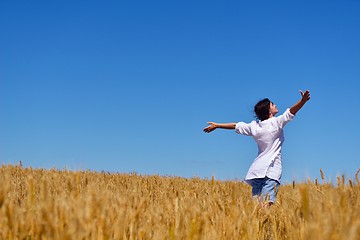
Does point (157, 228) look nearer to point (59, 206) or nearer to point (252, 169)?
point (59, 206)

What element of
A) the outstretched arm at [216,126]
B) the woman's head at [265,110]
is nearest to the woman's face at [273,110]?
the woman's head at [265,110]

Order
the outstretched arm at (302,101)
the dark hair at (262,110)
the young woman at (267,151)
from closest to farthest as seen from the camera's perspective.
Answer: the outstretched arm at (302,101)
the young woman at (267,151)
the dark hair at (262,110)

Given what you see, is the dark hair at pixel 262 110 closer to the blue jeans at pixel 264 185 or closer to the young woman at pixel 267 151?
the young woman at pixel 267 151

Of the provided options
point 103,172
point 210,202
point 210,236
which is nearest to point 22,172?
point 103,172

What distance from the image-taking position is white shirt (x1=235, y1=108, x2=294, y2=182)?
5.86 meters

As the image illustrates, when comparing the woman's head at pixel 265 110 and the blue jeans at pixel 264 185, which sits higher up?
the woman's head at pixel 265 110

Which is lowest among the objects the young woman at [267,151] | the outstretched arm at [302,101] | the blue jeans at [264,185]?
the blue jeans at [264,185]

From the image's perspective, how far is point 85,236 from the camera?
2053mm

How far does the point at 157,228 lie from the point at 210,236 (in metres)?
0.36

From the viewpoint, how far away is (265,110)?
20.8ft

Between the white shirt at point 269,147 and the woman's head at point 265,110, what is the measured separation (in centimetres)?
21

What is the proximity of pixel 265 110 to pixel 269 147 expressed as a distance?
63 centimetres

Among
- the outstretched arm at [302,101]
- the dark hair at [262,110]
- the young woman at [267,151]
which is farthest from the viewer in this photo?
the dark hair at [262,110]

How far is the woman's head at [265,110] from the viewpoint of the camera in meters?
6.34
